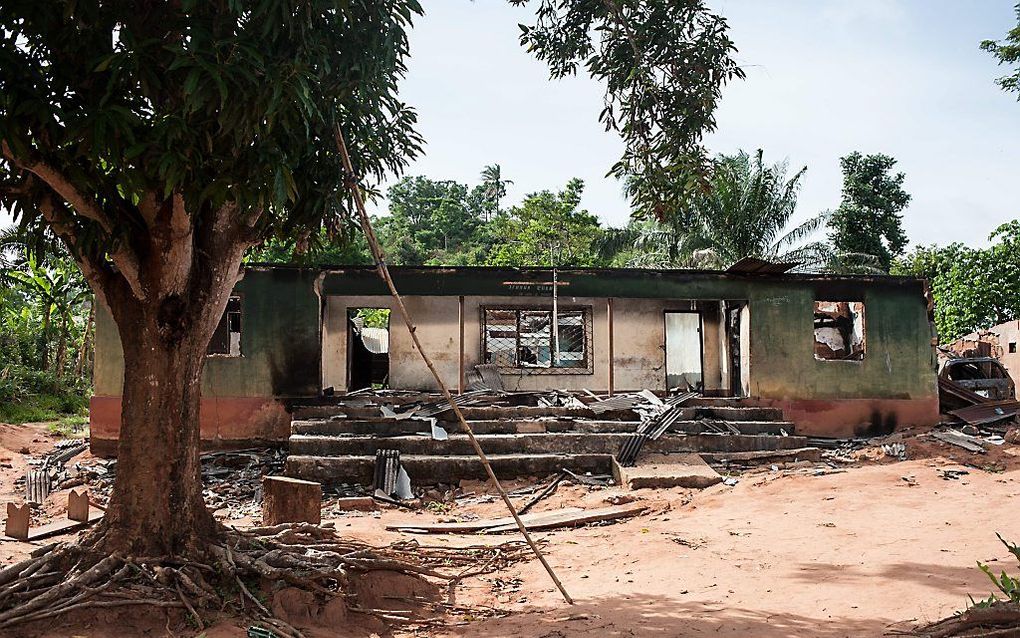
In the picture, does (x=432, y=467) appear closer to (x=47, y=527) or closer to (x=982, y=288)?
(x=47, y=527)

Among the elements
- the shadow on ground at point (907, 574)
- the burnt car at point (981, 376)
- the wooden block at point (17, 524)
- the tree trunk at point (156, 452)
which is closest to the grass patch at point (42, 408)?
the wooden block at point (17, 524)

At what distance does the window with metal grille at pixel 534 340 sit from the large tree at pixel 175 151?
1180 centimetres

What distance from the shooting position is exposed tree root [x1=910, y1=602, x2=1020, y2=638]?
148 inches

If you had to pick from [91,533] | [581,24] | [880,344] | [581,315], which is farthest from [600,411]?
[91,533]

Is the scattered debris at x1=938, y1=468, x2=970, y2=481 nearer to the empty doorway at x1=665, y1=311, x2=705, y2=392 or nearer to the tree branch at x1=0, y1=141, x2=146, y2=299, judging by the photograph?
the empty doorway at x1=665, y1=311, x2=705, y2=392

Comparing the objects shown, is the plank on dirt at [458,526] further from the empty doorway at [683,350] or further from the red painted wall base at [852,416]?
the empty doorway at [683,350]

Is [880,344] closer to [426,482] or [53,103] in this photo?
[426,482]

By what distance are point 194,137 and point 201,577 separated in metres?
3.14

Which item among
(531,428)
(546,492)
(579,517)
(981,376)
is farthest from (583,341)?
(981,376)

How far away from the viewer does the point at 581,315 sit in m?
18.6

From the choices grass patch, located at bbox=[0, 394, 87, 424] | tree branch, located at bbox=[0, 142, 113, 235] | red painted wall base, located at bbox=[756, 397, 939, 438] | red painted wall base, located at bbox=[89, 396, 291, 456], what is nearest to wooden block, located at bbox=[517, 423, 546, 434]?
red painted wall base, located at bbox=[89, 396, 291, 456]

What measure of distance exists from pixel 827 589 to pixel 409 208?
1938 inches

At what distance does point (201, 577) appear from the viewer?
578cm

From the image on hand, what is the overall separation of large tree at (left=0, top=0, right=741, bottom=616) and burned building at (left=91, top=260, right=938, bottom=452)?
321 inches
